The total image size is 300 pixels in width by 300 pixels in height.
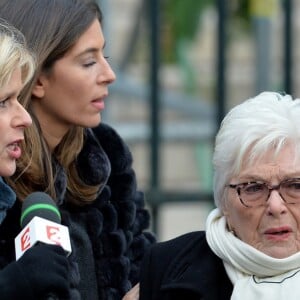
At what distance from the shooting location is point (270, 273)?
12.1ft

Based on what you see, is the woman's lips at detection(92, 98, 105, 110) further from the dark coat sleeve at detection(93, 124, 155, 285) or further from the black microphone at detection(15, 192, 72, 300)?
the black microphone at detection(15, 192, 72, 300)

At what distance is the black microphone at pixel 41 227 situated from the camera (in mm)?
3186

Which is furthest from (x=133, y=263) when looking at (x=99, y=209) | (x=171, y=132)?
(x=171, y=132)

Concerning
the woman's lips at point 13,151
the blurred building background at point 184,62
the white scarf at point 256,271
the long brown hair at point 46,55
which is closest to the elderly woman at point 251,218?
the white scarf at point 256,271

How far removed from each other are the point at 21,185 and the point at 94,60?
476 mm

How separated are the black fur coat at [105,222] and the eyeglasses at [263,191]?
56cm

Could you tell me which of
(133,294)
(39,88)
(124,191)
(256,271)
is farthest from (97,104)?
(256,271)

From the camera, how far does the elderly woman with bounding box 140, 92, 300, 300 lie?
3.69m

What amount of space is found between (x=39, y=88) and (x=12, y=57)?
1.97ft

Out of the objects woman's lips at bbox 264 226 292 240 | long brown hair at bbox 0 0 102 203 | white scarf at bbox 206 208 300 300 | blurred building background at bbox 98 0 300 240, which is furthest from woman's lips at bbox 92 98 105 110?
blurred building background at bbox 98 0 300 240

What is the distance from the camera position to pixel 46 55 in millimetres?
4125

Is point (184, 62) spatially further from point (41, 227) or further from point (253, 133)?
point (41, 227)

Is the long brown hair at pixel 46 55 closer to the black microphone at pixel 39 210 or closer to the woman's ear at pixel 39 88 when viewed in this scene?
the woman's ear at pixel 39 88

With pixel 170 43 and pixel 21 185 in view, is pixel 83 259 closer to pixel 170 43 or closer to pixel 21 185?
pixel 21 185
